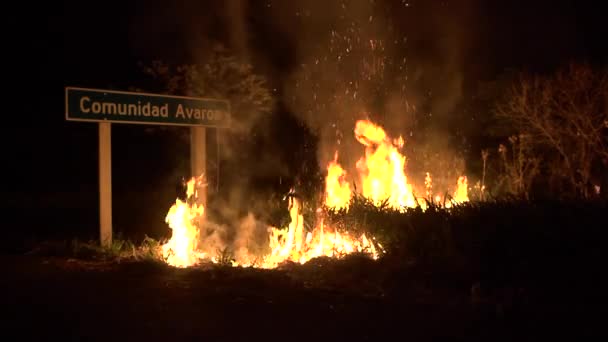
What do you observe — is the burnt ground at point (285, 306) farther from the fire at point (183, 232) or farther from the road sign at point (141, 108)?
the road sign at point (141, 108)

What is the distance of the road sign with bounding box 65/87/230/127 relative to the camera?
846cm

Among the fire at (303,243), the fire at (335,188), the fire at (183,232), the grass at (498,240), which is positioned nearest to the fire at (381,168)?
the fire at (335,188)

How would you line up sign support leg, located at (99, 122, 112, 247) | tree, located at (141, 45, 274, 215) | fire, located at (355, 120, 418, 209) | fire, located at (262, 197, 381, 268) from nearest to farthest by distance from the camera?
fire, located at (262, 197, 381, 268) < sign support leg, located at (99, 122, 112, 247) < fire, located at (355, 120, 418, 209) < tree, located at (141, 45, 274, 215)

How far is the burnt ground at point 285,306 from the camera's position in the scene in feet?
16.5

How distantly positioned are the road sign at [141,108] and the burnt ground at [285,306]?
2241 mm

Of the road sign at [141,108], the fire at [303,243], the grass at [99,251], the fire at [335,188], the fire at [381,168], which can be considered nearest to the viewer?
the fire at [303,243]

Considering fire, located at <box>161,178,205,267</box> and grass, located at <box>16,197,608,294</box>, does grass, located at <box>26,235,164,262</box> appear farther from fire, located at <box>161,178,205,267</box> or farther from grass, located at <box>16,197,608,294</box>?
grass, located at <box>16,197,608,294</box>

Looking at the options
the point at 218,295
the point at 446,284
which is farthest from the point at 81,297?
the point at 446,284

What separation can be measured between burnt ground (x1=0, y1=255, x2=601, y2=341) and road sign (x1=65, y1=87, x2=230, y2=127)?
2241 millimetres

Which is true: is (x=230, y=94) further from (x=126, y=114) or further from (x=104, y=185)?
(x=104, y=185)

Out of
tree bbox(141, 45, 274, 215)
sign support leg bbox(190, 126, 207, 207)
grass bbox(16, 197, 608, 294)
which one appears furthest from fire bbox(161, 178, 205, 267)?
tree bbox(141, 45, 274, 215)

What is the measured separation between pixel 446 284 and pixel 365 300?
904 mm

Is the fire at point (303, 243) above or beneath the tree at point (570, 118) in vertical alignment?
beneath

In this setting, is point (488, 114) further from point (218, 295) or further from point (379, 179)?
point (218, 295)
